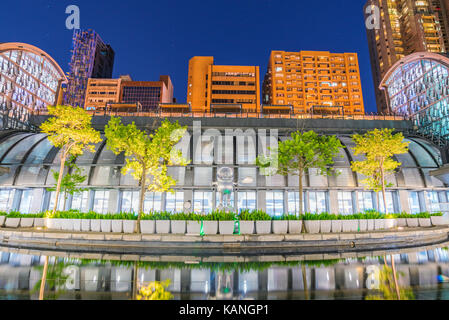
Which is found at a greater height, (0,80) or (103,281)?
(0,80)

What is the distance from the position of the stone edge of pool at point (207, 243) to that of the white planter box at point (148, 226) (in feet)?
4.08

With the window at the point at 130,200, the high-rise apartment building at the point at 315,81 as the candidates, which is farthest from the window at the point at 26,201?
the high-rise apartment building at the point at 315,81

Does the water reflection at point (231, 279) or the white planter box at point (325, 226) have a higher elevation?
the white planter box at point (325, 226)

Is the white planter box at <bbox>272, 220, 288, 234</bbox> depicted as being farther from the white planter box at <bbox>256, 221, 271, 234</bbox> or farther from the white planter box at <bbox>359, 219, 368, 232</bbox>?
the white planter box at <bbox>359, 219, 368, 232</bbox>

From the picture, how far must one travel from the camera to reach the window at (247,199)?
2838 cm

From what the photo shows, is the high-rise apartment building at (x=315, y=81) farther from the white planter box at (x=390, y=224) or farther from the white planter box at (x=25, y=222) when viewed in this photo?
the white planter box at (x=25, y=222)

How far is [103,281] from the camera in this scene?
6.25 meters

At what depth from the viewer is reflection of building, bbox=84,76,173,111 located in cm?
13925

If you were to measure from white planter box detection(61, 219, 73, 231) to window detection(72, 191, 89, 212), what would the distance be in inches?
535

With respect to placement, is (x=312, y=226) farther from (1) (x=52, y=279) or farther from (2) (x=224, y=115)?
(2) (x=224, y=115)

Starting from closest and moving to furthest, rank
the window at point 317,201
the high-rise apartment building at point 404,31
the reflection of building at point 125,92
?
1. the window at point 317,201
2. the high-rise apartment building at point 404,31
3. the reflection of building at point 125,92

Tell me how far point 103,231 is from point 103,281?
8.66 metres
